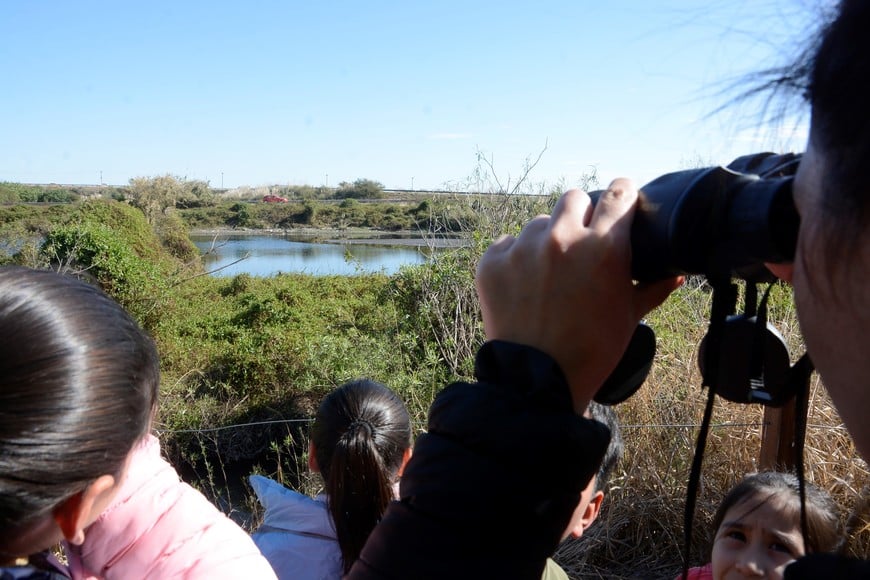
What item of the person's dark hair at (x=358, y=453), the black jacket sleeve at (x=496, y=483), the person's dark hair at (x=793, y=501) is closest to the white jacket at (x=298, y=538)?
the person's dark hair at (x=358, y=453)

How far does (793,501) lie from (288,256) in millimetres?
22851

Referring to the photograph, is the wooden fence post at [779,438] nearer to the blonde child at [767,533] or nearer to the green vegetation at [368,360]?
the green vegetation at [368,360]

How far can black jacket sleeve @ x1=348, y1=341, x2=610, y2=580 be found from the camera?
2.25 ft

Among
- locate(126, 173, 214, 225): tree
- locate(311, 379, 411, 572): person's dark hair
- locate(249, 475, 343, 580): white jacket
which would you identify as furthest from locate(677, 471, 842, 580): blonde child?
locate(126, 173, 214, 225): tree

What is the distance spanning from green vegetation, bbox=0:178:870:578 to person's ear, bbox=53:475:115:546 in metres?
2.71

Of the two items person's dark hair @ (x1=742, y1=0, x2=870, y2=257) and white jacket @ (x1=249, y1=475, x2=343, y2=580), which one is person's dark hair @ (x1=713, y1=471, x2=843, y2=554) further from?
person's dark hair @ (x1=742, y1=0, x2=870, y2=257)

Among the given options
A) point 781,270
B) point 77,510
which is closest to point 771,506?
point 781,270

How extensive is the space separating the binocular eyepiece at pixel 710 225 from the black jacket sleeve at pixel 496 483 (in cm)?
18

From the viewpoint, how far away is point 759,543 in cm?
213

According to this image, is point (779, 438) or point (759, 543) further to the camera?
point (779, 438)

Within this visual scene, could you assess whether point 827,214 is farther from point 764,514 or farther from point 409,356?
point 409,356

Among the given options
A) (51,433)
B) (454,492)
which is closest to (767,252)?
(454,492)

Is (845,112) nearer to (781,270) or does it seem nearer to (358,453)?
(781,270)

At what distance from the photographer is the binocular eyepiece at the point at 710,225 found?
2.40ft
